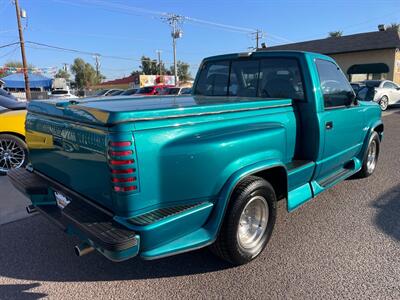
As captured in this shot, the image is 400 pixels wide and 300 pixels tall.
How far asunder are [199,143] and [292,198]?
58.1 inches

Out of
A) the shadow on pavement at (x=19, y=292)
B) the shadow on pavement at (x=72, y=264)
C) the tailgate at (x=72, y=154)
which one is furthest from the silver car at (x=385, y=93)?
the shadow on pavement at (x=19, y=292)

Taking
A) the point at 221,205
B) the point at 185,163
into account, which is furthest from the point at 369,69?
the point at 185,163

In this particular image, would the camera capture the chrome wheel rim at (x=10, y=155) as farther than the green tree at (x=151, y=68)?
No

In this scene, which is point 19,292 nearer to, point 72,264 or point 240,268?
point 72,264

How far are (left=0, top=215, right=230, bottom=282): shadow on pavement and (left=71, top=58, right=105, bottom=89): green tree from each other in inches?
3302

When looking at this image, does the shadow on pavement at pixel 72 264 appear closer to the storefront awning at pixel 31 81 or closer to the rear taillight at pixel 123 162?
the rear taillight at pixel 123 162

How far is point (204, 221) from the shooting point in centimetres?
259

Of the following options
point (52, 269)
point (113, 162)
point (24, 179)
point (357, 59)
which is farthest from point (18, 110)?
point (357, 59)

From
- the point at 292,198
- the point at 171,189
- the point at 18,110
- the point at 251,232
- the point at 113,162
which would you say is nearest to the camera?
the point at 113,162

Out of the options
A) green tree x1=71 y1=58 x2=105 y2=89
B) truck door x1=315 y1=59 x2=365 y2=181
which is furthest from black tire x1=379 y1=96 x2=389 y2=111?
green tree x1=71 y1=58 x2=105 y2=89

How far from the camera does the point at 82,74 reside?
82.9 meters

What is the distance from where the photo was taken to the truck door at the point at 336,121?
3.81m

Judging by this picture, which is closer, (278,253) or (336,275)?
(336,275)

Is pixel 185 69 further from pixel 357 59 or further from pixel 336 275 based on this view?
pixel 336 275
